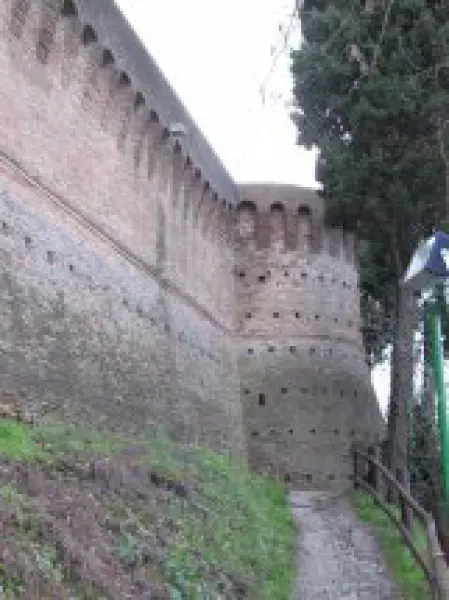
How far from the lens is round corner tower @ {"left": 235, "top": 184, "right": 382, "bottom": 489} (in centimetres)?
1781

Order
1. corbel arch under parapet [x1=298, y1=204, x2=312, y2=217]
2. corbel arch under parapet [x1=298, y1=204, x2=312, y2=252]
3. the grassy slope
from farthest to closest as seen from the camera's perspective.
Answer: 1. corbel arch under parapet [x1=298, y1=204, x2=312, y2=217]
2. corbel arch under parapet [x1=298, y1=204, x2=312, y2=252]
3. the grassy slope

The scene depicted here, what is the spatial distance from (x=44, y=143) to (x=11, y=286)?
7.49ft

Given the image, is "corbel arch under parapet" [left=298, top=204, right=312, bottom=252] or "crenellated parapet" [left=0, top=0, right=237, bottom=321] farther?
"corbel arch under parapet" [left=298, top=204, right=312, bottom=252]

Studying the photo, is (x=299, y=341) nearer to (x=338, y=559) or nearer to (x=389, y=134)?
(x=389, y=134)

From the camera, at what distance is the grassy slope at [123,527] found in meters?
5.73

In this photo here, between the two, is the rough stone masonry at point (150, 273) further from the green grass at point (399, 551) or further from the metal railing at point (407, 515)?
the green grass at point (399, 551)

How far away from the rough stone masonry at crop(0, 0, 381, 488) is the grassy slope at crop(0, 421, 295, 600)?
1415 millimetres

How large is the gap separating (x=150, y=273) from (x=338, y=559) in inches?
236

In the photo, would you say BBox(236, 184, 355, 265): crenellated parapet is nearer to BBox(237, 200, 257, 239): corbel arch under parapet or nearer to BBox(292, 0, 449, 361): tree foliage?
BBox(237, 200, 257, 239): corbel arch under parapet

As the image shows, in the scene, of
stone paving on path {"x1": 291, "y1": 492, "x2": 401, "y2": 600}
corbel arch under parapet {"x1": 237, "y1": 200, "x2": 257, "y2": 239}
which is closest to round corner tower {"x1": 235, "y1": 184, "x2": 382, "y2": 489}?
corbel arch under parapet {"x1": 237, "y1": 200, "x2": 257, "y2": 239}

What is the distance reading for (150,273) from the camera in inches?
575

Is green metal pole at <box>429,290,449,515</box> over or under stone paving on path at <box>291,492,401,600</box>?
over

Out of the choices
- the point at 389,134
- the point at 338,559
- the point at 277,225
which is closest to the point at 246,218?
the point at 277,225

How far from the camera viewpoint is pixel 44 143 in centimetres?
1159
